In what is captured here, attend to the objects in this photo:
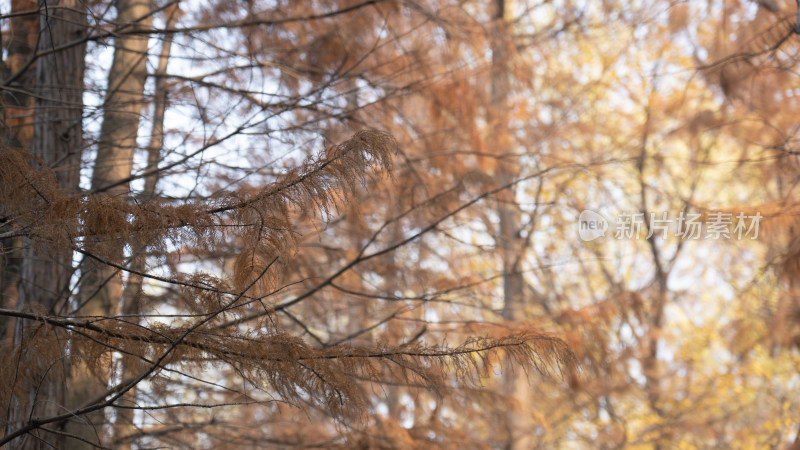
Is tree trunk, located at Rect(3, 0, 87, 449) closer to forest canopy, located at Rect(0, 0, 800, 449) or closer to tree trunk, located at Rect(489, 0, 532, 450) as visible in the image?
forest canopy, located at Rect(0, 0, 800, 449)

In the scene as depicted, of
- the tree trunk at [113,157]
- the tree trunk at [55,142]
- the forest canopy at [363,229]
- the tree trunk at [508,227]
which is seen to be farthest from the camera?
the tree trunk at [508,227]

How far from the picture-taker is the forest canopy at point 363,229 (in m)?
2.18

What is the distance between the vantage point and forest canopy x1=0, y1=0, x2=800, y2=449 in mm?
2176

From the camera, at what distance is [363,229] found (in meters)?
4.67

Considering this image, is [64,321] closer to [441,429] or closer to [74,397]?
[74,397]

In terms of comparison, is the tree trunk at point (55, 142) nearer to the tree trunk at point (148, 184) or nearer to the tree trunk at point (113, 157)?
the tree trunk at point (113, 157)

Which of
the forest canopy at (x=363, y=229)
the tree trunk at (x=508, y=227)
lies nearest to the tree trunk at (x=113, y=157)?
the forest canopy at (x=363, y=229)

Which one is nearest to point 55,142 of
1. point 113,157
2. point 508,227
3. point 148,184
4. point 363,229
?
point 113,157

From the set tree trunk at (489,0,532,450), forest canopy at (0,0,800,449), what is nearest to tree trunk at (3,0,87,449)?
forest canopy at (0,0,800,449)

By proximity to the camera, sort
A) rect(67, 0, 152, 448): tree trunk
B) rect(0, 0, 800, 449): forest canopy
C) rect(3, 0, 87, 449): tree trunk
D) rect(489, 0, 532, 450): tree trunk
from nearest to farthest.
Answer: rect(0, 0, 800, 449): forest canopy, rect(3, 0, 87, 449): tree trunk, rect(67, 0, 152, 448): tree trunk, rect(489, 0, 532, 450): tree trunk

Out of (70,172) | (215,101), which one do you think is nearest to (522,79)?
(215,101)

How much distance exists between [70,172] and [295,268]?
1.36 meters

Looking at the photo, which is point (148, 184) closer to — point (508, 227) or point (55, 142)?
point (55, 142)

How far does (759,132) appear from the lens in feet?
24.0
